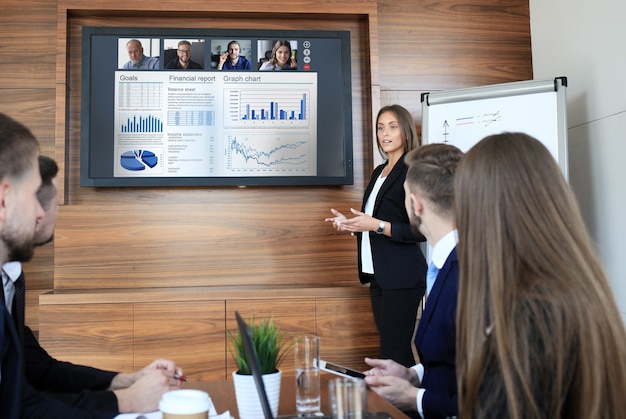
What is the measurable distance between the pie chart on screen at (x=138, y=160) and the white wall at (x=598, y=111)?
2606 millimetres

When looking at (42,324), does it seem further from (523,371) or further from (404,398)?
(523,371)

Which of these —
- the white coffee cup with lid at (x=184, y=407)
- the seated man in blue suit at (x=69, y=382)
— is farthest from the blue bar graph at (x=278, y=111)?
the white coffee cup with lid at (x=184, y=407)

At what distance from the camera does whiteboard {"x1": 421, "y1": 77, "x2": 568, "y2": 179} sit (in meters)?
3.70

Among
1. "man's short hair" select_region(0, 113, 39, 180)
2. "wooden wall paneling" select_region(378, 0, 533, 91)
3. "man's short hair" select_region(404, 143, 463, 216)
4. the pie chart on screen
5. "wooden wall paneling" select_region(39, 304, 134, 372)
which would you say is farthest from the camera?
"wooden wall paneling" select_region(378, 0, 533, 91)

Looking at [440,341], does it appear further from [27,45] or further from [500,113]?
[27,45]

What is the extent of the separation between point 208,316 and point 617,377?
112 inches

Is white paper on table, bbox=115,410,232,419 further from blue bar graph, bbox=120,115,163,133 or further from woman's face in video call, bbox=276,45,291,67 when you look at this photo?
woman's face in video call, bbox=276,45,291,67

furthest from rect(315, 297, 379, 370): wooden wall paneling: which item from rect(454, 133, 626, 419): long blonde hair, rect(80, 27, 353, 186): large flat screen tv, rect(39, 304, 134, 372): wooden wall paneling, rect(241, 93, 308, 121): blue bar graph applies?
rect(454, 133, 626, 419): long blonde hair

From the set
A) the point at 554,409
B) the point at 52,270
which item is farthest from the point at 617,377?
the point at 52,270

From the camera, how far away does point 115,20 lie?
4.25 meters

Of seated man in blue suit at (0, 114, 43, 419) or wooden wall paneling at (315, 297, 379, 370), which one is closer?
seated man in blue suit at (0, 114, 43, 419)

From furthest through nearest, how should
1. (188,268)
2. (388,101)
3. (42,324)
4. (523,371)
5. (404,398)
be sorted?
1. (388,101)
2. (188,268)
3. (42,324)
4. (404,398)
5. (523,371)

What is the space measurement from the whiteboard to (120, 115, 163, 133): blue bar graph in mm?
1677

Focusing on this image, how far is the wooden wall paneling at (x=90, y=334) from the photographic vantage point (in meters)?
3.64
